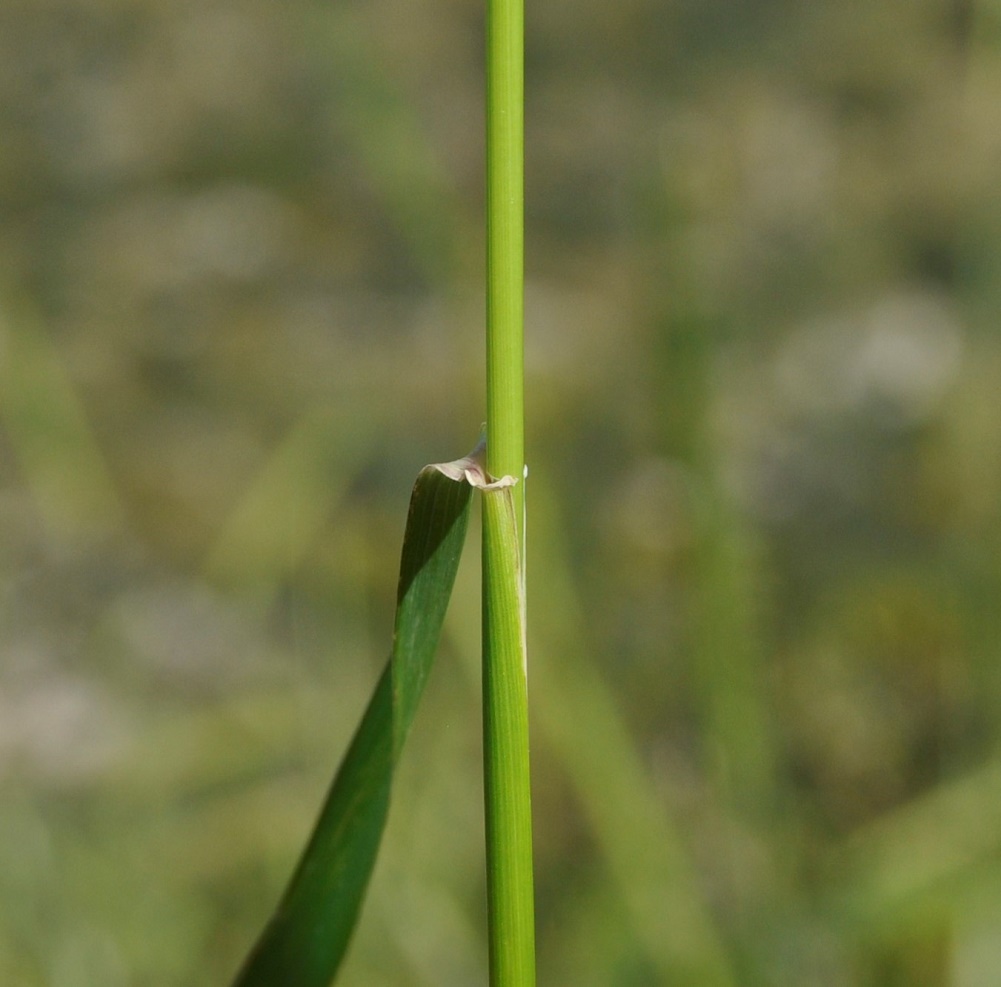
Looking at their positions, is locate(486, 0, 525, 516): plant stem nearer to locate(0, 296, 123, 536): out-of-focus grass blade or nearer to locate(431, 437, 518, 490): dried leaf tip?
locate(431, 437, 518, 490): dried leaf tip

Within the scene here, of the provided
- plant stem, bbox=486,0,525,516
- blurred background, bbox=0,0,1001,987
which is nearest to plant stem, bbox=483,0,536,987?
plant stem, bbox=486,0,525,516

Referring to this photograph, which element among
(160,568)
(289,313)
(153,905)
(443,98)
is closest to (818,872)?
(153,905)

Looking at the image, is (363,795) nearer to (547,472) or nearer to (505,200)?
(505,200)

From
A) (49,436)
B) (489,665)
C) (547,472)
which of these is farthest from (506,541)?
(49,436)

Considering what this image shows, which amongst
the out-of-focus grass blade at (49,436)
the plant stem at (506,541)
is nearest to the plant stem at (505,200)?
the plant stem at (506,541)

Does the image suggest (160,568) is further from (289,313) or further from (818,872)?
(818,872)

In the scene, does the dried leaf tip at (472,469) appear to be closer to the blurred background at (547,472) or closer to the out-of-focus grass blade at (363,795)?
the out-of-focus grass blade at (363,795)
